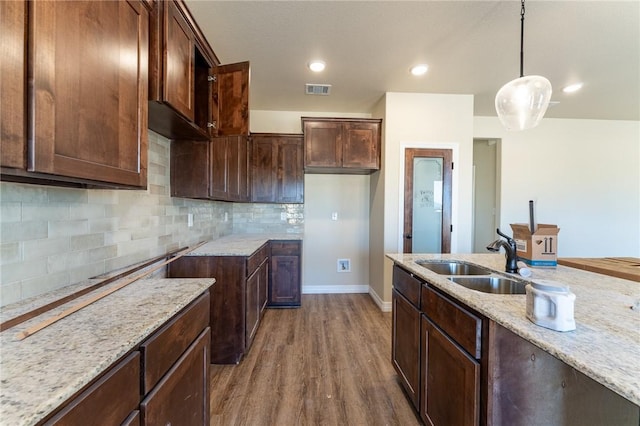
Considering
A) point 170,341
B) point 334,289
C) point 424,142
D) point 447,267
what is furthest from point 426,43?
point 334,289

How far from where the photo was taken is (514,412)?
1.07 meters

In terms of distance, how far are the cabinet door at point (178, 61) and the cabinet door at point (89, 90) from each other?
139mm

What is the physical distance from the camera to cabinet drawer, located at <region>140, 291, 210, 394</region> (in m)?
0.86

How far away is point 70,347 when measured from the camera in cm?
73

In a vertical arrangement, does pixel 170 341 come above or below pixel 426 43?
below

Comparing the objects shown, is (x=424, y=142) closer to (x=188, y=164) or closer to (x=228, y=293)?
(x=188, y=164)

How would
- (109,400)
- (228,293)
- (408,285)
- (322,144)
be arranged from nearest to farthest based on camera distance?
(109,400) < (408,285) < (228,293) < (322,144)

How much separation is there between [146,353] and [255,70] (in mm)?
2793

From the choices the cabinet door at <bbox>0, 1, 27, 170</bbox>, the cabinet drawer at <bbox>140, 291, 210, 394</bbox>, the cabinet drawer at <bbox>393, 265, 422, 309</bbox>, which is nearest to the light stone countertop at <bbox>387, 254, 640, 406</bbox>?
the cabinet drawer at <bbox>393, 265, 422, 309</bbox>

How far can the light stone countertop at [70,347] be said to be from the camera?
54 cm

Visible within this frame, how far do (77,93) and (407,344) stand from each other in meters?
2.03

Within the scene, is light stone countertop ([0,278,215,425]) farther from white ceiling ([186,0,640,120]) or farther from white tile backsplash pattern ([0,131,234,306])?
white ceiling ([186,0,640,120])

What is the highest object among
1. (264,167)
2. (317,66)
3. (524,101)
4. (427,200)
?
(317,66)

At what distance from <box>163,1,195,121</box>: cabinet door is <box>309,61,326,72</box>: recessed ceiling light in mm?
1262
